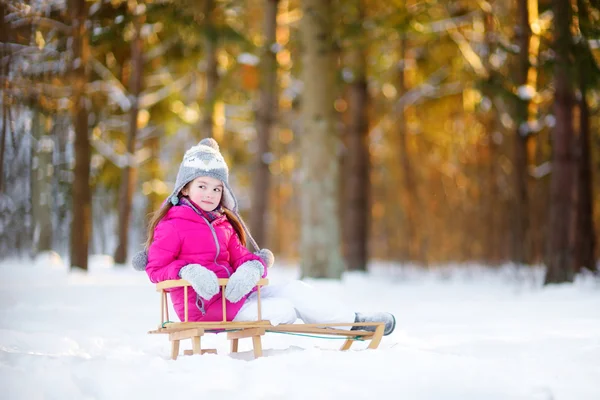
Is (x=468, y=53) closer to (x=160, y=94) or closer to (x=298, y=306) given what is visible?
(x=160, y=94)

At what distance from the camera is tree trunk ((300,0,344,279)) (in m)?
12.1

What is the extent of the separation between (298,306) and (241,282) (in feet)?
1.82

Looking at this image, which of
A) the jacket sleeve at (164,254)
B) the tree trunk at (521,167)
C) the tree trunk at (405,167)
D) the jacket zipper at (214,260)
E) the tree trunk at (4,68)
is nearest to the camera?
the jacket sleeve at (164,254)

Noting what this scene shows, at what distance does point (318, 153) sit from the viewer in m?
12.1

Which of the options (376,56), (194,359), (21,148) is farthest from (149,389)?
(376,56)

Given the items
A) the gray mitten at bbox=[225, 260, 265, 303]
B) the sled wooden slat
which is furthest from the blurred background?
the gray mitten at bbox=[225, 260, 265, 303]

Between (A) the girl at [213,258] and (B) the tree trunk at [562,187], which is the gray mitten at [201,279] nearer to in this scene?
(A) the girl at [213,258]

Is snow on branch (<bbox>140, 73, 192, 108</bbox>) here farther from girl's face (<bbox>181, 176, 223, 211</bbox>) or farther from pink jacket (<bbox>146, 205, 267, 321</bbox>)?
pink jacket (<bbox>146, 205, 267, 321</bbox>)

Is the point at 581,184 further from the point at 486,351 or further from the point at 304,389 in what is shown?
the point at 304,389

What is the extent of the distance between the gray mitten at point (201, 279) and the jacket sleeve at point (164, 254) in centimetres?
17

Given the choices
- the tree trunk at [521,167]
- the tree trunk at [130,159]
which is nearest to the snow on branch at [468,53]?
the tree trunk at [521,167]

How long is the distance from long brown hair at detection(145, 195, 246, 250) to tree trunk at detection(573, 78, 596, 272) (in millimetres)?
9454

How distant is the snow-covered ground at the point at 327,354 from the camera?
4004 millimetres

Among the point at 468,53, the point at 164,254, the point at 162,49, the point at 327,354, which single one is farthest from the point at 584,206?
the point at 164,254
